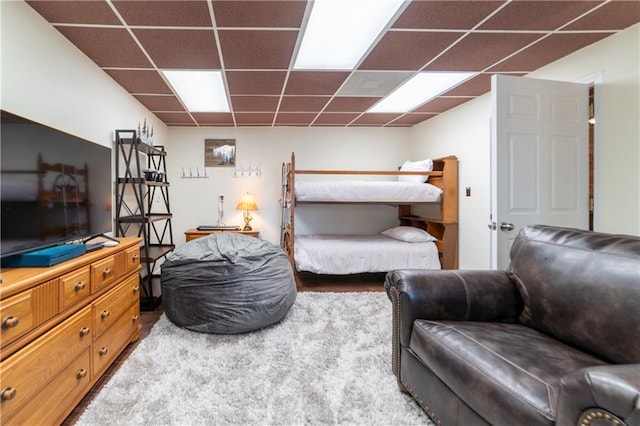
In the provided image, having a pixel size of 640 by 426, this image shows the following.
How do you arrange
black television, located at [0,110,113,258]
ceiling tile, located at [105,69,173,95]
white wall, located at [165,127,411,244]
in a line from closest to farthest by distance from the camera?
1. black television, located at [0,110,113,258]
2. ceiling tile, located at [105,69,173,95]
3. white wall, located at [165,127,411,244]

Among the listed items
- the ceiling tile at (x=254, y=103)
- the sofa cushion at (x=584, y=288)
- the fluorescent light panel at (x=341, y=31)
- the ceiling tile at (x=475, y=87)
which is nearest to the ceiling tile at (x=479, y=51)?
the ceiling tile at (x=475, y=87)

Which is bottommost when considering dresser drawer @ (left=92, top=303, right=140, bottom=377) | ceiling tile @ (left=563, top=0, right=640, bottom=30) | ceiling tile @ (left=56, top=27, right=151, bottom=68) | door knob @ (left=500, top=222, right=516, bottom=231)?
dresser drawer @ (left=92, top=303, right=140, bottom=377)

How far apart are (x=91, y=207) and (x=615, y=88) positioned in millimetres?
3608

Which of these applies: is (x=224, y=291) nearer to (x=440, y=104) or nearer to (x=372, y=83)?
(x=372, y=83)

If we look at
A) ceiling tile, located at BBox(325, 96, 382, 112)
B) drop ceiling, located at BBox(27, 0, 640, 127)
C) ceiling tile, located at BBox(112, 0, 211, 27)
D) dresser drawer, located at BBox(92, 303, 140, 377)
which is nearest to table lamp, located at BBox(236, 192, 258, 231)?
drop ceiling, located at BBox(27, 0, 640, 127)

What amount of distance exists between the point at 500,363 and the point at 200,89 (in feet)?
10.7

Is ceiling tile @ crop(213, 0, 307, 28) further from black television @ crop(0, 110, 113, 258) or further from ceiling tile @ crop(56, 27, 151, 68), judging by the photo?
black television @ crop(0, 110, 113, 258)

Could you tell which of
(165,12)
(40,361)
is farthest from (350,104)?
(40,361)

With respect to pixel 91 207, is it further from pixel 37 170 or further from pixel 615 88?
pixel 615 88

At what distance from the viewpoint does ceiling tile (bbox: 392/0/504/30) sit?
1.73 meters

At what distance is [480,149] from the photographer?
3.23 meters

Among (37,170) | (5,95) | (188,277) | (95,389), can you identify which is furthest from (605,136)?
(5,95)

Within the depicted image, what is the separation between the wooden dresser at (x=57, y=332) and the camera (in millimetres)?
1050

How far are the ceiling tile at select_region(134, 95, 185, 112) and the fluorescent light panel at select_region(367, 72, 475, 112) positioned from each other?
2324mm
